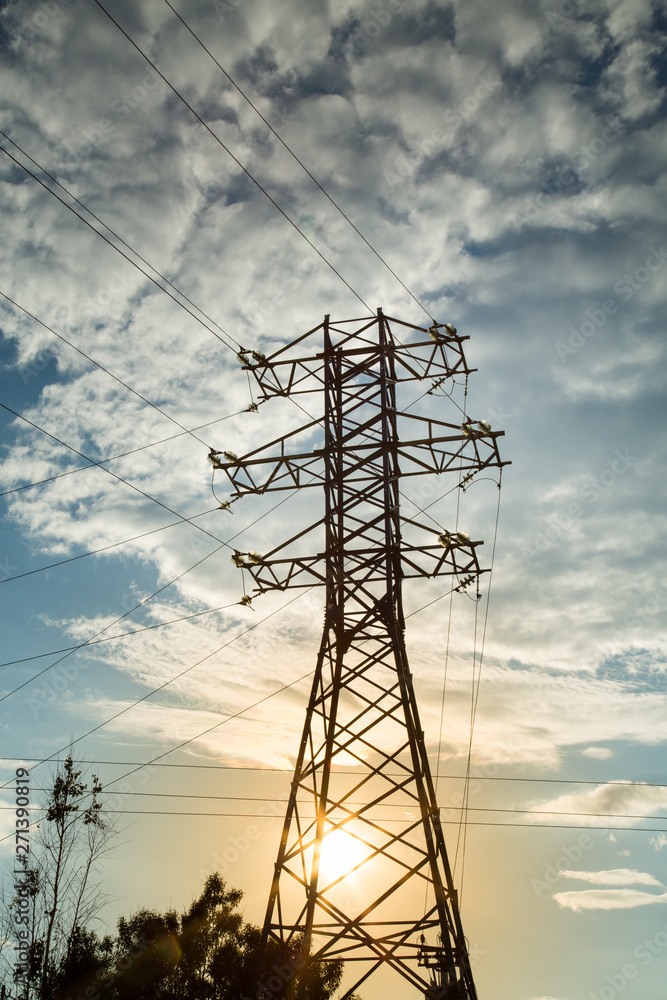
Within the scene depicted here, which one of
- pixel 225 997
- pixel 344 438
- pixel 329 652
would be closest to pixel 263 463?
pixel 344 438

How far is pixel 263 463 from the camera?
45.5 ft

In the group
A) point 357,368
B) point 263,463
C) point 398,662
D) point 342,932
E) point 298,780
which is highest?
point 357,368

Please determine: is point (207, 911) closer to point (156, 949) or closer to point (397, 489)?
point (156, 949)

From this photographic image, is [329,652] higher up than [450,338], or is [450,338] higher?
[450,338]

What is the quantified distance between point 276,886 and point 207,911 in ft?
82.6

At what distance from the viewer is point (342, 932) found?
10.0m

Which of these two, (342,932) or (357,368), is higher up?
(357,368)

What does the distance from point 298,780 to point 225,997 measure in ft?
79.1

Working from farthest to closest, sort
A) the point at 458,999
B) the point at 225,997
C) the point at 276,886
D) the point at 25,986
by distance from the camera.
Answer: the point at 225,997 < the point at 25,986 < the point at 276,886 < the point at 458,999

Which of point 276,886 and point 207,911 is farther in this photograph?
point 207,911

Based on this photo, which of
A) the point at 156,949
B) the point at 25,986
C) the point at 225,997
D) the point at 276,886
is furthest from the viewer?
the point at 156,949

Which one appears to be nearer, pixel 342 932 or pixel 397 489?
pixel 342 932

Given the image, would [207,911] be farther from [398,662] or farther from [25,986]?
[398,662]

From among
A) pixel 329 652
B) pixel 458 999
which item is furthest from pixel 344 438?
pixel 458 999
